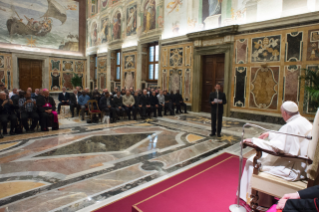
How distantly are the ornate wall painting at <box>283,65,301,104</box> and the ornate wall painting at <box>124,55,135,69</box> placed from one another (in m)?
9.44

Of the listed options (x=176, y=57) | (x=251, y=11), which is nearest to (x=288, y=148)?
(x=251, y=11)

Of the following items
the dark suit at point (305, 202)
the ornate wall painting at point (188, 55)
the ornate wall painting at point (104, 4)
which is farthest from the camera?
the ornate wall painting at point (104, 4)

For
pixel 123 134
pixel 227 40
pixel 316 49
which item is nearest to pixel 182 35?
pixel 227 40

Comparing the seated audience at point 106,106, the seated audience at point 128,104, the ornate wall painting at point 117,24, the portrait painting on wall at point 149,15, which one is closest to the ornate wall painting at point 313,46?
the seated audience at point 128,104

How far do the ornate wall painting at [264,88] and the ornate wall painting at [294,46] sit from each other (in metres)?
0.58

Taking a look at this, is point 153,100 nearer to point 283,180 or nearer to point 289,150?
point 289,150

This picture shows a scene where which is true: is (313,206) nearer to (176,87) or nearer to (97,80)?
(176,87)

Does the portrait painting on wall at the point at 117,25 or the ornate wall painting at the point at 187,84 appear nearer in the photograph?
the ornate wall painting at the point at 187,84

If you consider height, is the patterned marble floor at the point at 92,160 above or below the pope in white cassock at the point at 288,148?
below

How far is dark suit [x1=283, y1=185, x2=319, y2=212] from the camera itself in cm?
146

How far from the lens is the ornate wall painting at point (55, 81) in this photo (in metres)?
16.5

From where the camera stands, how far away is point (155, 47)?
43.3 ft

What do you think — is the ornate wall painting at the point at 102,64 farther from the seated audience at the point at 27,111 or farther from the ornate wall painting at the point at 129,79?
the seated audience at the point at 27,111

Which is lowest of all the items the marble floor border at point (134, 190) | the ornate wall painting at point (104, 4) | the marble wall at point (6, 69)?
the marble floor border at point (134, 190)
